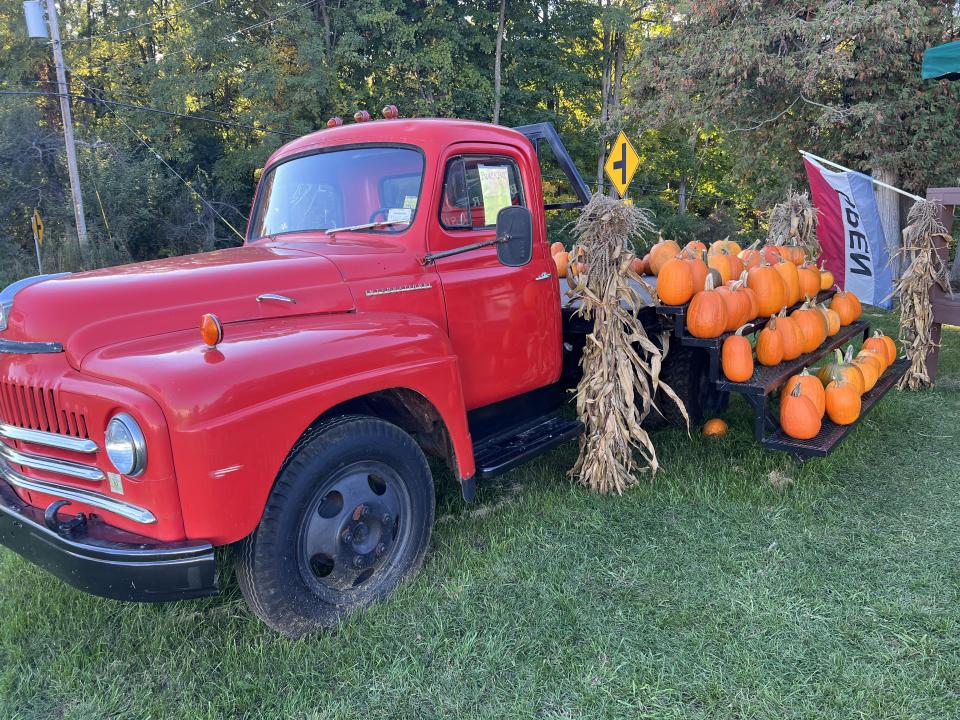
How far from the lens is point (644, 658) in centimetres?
278

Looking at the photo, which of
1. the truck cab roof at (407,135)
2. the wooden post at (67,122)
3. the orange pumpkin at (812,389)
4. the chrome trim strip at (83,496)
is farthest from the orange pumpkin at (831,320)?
the wooden post at (67,122)

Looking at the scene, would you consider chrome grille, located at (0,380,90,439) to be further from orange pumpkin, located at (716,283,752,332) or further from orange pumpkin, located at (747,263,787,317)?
orange pumpkin, located at (747,263,787,317)

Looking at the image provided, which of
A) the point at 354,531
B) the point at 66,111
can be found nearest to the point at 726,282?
the point at 354,531

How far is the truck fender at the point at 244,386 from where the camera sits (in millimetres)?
2334

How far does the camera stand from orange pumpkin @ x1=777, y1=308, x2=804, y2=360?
461 centimetres

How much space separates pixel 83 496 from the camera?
2553 mm

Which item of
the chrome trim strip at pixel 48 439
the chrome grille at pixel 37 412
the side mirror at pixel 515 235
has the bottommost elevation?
the chrome trim strip at pixel 48 439

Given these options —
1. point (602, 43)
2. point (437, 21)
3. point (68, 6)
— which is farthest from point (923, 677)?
point (68, 6)

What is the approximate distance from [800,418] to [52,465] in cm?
391

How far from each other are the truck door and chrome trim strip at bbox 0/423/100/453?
1776mm

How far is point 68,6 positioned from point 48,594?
30.2 m

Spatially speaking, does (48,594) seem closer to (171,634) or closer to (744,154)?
(171,634)

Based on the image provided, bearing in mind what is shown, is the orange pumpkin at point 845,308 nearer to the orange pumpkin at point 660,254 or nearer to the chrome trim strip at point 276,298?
the orange pumpkin at point 660,254

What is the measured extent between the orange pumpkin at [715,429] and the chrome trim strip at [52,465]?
165 inches
